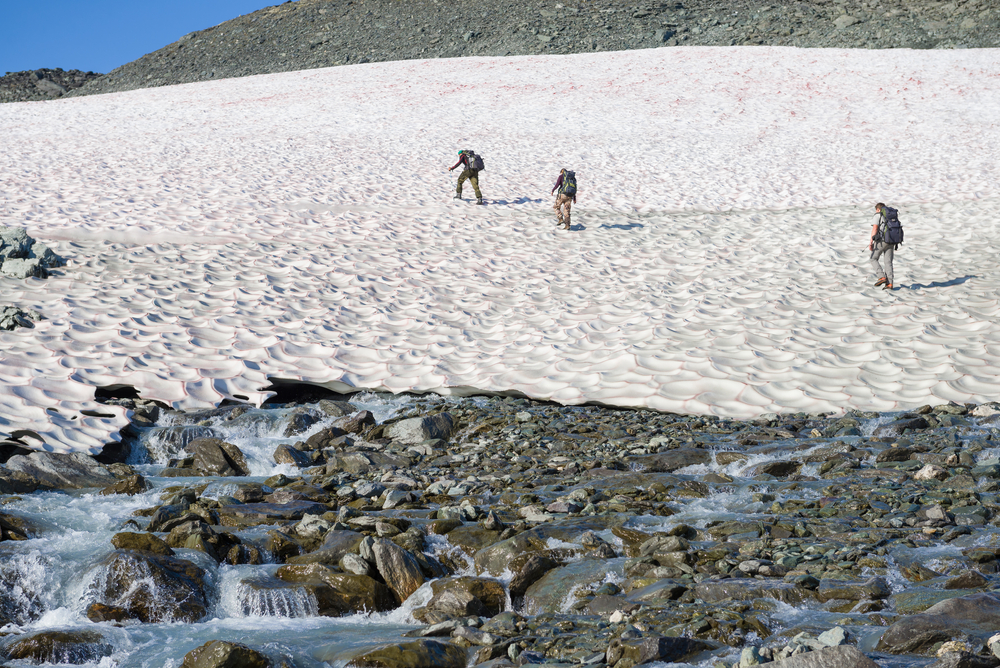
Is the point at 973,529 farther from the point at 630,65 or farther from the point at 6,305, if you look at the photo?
the point at 630,65

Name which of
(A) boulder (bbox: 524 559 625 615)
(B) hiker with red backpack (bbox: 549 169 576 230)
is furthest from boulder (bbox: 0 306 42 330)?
(B) hiker with red backpack (bbox: 549 169 576 230)

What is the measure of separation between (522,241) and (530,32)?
3793 centimetres

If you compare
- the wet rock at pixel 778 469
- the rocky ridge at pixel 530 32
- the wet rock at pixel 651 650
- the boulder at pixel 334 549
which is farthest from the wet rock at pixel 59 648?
the rocky ridge at pixel 530 32

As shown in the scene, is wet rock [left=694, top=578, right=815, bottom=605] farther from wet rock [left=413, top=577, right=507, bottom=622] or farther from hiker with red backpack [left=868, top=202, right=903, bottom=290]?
hiker with red backpack [left=868, top=202, right=903, bottom=290]

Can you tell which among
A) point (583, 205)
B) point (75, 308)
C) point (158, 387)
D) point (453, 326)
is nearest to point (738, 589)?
point (158, 387)

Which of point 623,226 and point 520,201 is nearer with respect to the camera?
point 623,226

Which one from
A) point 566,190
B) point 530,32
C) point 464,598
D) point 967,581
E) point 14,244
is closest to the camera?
point 967,581

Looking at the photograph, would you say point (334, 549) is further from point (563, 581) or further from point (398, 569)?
point (563, 581)

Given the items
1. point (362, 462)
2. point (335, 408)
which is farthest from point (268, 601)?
point (335, 408)

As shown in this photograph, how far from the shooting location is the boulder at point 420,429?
11.5 m

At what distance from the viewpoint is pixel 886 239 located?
17.5 metres

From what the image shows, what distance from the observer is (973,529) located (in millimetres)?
7289

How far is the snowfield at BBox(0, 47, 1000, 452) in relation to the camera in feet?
43.9

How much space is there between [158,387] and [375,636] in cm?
760
